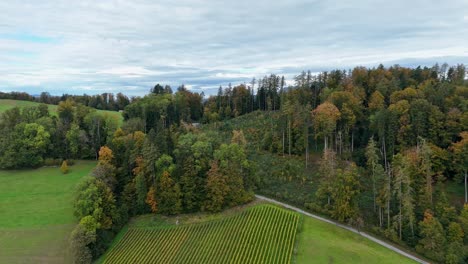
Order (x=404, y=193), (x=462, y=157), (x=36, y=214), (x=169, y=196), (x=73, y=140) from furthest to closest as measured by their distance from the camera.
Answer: (x=73, y=140)
(x=36, y=214)
(x=462, y=157)
(x=169, y=196)
(x=404, y=193)

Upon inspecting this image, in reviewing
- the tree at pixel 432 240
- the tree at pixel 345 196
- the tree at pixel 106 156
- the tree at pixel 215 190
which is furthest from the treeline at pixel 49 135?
the tree at pixel 432 240

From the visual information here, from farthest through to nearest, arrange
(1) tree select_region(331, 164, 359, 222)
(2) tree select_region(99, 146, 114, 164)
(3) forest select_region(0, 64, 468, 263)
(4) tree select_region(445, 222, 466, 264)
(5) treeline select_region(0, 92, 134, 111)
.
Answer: (5) treeline select_region(0, 92, 134, 111)
(2) tree select_region(99, 146, 114, 164)
(1) tree select_region(331, 164, 359, 222)
(3) forest select_region(0, 64, 468, 263)
(4) tree select_region(445, 222, 466, 264)

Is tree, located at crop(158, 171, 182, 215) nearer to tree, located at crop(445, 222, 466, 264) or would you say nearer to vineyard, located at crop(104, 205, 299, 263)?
vineyard, located at crop(104, 205, 299, 263)

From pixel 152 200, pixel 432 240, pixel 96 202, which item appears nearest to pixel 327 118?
pixel 432 240

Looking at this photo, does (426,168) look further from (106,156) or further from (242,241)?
(106,156)

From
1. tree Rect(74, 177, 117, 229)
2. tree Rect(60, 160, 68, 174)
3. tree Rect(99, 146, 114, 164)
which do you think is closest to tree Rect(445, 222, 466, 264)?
tree Rect(74, 177, 117, 229)
